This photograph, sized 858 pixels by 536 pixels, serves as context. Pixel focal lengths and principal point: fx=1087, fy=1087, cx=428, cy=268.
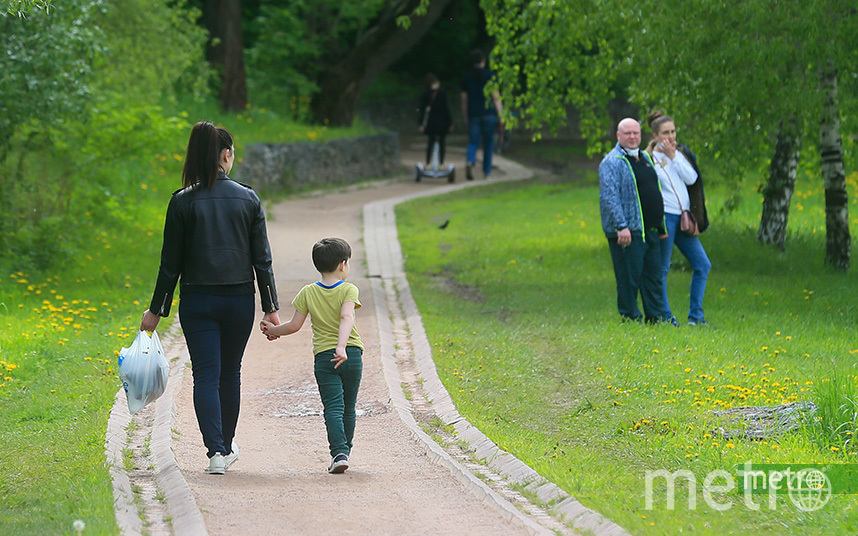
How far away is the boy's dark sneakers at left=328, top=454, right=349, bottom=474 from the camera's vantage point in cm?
623

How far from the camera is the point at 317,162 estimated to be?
22656 mm

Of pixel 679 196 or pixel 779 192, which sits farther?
pixel 779 192

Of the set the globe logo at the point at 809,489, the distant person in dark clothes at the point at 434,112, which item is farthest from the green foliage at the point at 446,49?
the globe logo at the point at 809,489

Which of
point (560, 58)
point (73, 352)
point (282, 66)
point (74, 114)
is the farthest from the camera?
point (282, 66)

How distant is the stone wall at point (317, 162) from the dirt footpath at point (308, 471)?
10.3 metres

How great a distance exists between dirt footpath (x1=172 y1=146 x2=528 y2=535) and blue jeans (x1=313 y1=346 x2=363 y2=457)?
23 cm

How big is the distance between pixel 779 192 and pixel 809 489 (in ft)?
32.0

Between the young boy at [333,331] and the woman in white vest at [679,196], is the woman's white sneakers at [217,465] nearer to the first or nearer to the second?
the young boy at [333,331]

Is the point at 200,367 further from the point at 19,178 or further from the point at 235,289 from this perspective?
the point at 19,178

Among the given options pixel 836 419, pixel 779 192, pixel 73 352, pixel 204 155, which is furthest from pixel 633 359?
pixel 779 192

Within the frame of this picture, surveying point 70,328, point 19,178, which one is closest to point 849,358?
point 70,328

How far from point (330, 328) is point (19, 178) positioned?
8782 mm

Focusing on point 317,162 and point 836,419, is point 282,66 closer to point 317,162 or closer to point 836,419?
point 317,162

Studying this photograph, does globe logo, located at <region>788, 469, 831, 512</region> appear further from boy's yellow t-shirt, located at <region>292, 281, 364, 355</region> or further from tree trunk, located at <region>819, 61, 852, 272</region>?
tree trunk, located at <region>819, 61, 852, 272</region>
